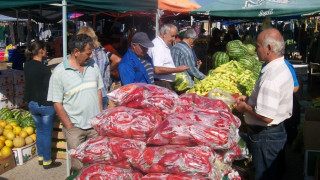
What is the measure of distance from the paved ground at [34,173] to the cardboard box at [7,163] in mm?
60

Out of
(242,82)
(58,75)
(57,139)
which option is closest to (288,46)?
(242,82)

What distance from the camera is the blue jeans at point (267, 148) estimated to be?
122 inches

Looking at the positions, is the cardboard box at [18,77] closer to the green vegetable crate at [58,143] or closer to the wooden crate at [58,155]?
the green vegetable crate at [58,143]

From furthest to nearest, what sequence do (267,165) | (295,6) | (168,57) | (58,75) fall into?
(295,6)
(168,57)
(58,75)
(267,165)

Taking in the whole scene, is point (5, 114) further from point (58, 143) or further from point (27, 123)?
point (58, 143)

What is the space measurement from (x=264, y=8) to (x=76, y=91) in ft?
16.3

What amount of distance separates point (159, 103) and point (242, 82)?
3311mm

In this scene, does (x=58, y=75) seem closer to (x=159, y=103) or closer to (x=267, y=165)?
(x=159, y=103)

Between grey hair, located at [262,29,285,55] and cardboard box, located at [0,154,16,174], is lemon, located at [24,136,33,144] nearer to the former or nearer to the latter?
cardboard box, located at [0,154,16,174]

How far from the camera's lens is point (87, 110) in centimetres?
355

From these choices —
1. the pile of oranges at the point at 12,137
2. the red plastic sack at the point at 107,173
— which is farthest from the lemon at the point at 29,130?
the red plastic sack at the point at 107,173

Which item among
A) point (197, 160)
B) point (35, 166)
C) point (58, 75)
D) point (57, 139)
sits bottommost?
point (35, 166)

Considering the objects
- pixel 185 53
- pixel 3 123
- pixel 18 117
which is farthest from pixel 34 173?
pixel 185 53

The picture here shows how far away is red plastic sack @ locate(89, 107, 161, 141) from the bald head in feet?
4.20
